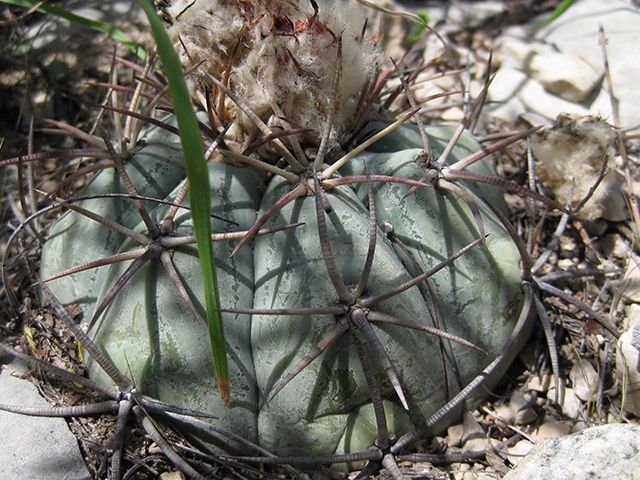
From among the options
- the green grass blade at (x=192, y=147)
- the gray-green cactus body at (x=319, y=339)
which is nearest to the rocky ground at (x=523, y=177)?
the gray-green cactus body at (x=319, y=339)

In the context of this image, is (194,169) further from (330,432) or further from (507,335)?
(507,335)

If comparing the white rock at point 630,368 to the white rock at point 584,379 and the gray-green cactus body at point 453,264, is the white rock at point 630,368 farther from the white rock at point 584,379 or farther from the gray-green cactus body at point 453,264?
the gray-green cactus body at point 453,264

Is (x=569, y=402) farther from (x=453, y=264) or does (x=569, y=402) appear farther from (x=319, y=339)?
(x=319, y=339)

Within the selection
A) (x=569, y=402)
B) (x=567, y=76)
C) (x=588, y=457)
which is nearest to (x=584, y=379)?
(x=569, y=402)

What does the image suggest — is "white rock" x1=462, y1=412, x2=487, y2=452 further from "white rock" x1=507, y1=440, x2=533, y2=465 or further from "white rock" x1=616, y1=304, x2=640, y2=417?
"white rock" x1=616, y1=304, x2=640, y2=417

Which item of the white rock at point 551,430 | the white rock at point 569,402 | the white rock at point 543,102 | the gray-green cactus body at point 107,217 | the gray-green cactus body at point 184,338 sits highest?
the white rock at point 543,102

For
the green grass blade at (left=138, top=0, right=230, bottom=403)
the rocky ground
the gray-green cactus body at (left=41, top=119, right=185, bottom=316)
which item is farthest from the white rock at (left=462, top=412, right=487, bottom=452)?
the gray-green cactus body at (left=41, top=119, right=185, bottom=316)

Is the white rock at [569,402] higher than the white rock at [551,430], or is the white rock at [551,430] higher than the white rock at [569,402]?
the white rock at [569,402]
